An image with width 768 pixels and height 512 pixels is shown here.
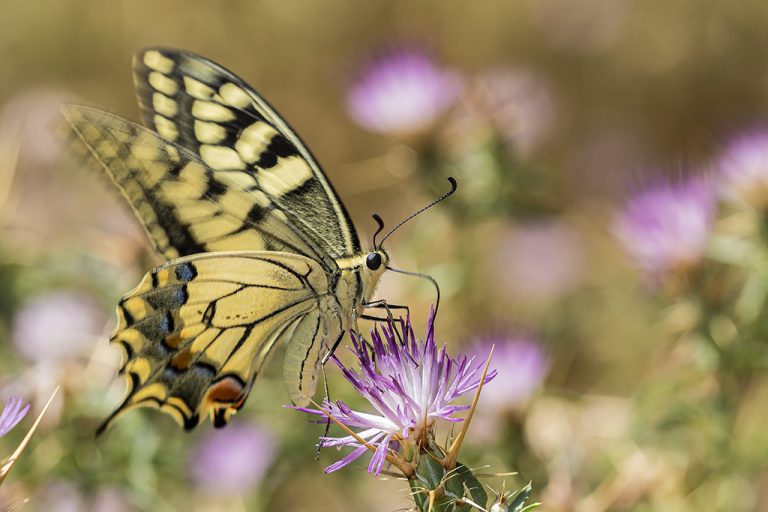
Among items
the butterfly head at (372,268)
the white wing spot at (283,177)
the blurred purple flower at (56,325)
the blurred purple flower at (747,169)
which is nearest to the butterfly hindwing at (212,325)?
the butterfly head at (372,268)

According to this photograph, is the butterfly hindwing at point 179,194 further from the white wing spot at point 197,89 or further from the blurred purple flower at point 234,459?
the blurred purple flower at point 234,459

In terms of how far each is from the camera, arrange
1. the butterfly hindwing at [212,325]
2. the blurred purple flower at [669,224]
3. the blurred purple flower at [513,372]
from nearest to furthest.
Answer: the butterfly hindwing at [212,325] → the blurred purple flower at [513,372] → the blurred purple flower at [669,224]

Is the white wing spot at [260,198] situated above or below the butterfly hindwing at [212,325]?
above

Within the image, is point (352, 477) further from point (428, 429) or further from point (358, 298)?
point (428, 429)

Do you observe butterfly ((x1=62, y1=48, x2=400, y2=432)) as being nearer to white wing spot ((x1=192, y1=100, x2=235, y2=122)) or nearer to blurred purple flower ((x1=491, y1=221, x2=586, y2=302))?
white wing spot ((x1=192, y1=100, x2=235, y2=122))

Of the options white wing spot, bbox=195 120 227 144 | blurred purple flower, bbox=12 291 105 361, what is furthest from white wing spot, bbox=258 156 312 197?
blurred purple flower, bbox=12 291 105 361
